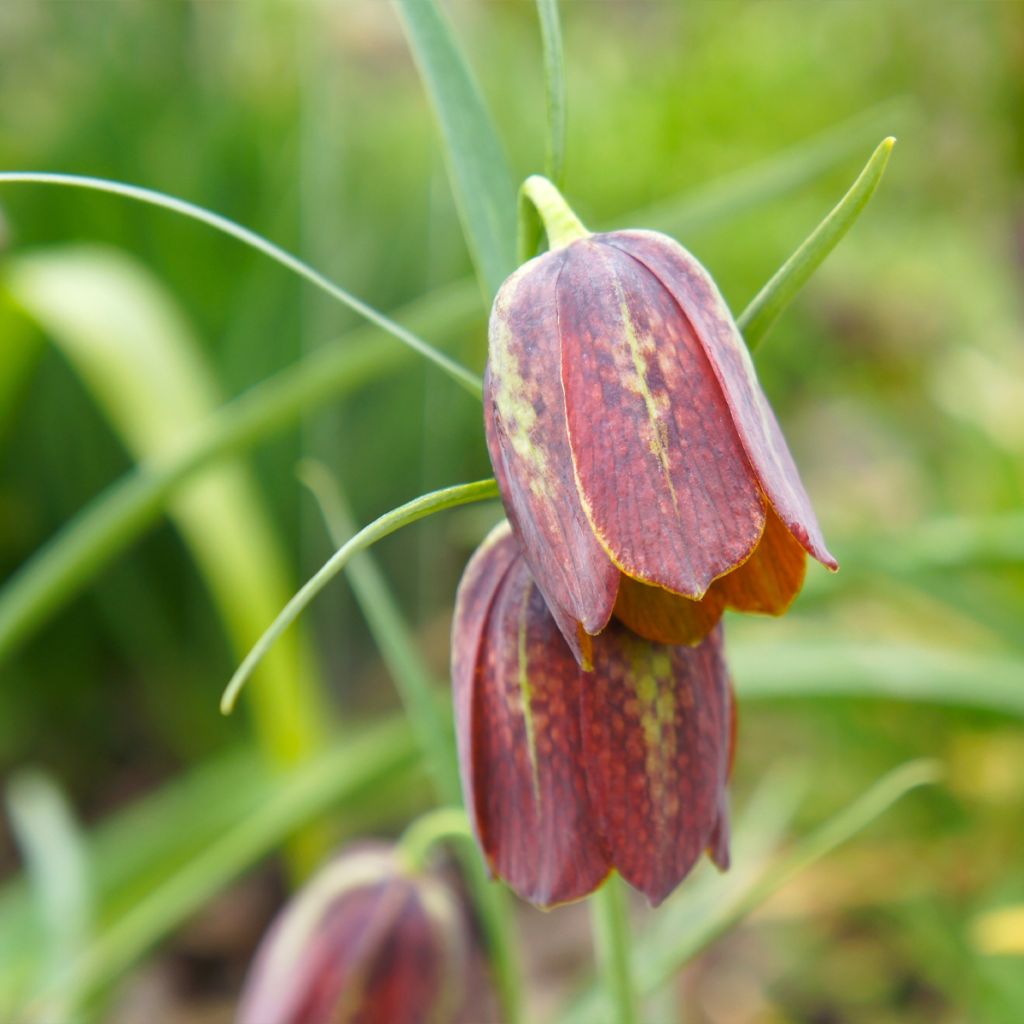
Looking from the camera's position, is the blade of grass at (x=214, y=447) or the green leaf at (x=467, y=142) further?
the blade of grass at (x=214, y=447)

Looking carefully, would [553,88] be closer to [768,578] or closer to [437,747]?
[768,578]

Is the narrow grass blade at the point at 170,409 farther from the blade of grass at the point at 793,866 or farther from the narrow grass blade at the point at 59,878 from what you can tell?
the blade of grass at the point at 793,866

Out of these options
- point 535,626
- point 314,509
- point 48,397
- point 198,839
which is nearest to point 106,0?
point 48,397

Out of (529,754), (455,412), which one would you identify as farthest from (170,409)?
(529,754)

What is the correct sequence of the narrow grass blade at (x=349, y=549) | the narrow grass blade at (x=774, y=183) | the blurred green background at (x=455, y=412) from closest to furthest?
the narrow grass blade at (x=349, y=549) → the narrow grass blade at (x=774, y=183) → the blurred green background at (x=455, y=412)

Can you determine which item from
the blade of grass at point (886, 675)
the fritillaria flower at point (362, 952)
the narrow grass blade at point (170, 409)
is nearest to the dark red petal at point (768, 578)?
the fritillaria flower at point (362, 952)

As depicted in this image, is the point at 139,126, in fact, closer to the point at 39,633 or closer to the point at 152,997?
the point at 39,633
